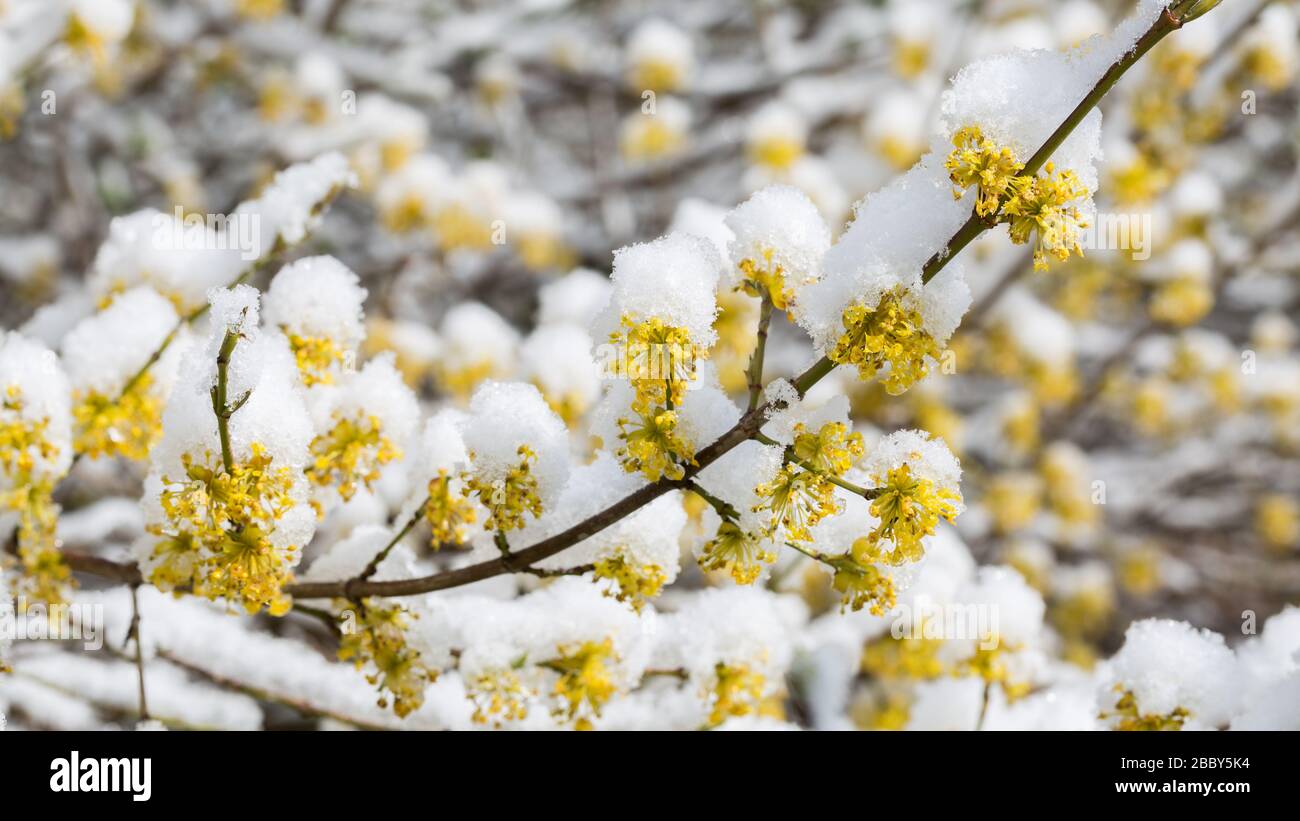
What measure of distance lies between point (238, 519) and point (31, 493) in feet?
1.67

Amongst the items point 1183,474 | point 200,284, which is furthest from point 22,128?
point 1183,474

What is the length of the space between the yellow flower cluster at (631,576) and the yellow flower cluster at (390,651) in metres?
0.31

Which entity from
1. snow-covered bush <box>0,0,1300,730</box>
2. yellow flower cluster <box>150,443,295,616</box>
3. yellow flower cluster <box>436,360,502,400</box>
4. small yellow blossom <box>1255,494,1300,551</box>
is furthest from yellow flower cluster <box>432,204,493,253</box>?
small yellow blossom <box>1255,494,1300,551</box>

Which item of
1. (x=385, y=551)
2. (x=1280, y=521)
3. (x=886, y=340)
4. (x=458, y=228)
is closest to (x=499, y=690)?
(x=385, y=551)

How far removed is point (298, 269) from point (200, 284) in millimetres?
395

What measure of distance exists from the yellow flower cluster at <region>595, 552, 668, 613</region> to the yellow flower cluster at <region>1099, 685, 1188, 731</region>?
0.72 meters

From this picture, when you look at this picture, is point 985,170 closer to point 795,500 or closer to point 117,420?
point 795,500

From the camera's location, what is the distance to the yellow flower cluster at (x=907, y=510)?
41.9 inches

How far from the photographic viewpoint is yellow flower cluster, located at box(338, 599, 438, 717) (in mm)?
1333

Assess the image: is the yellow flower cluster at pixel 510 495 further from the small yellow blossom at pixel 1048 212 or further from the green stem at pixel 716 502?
the small yellow blossom at pixel 1048 212

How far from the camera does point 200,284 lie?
5.77 feet

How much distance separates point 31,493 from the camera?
1429mm

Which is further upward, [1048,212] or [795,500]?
[1048,212]

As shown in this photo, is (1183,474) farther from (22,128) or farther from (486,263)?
(22,128)
